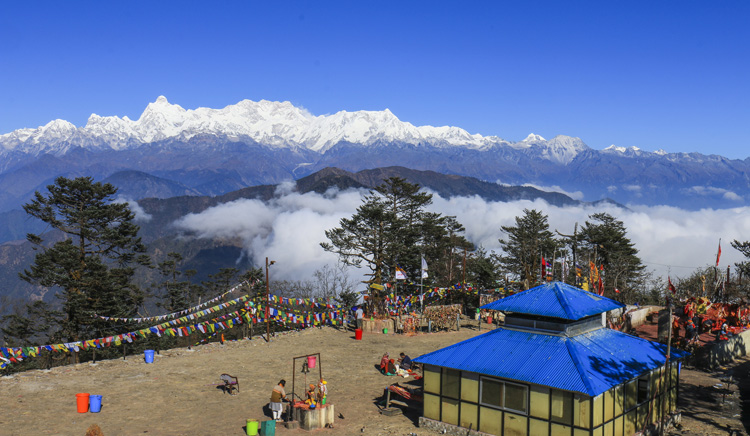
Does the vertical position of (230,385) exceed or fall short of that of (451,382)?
it falls short

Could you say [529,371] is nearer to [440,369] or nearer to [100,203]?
[440,369]

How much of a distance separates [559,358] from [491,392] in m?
2.56

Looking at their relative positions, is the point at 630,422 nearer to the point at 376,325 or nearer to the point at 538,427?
the point at 538,427

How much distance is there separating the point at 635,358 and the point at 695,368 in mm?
13676

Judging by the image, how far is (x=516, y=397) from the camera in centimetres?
1916

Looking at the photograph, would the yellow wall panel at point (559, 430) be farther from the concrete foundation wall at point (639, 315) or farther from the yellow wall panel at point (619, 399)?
the concrete foundation wall at point (639, 315)

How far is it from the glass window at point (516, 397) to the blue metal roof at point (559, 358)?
1.53 feet

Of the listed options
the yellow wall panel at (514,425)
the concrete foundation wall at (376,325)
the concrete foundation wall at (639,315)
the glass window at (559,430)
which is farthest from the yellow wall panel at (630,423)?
the concrete foundation wall at (639,315)

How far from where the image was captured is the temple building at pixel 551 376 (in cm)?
1830

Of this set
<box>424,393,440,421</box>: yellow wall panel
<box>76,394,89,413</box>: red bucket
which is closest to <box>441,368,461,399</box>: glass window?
<box>424,393,440,421</box>: yellow wall panel

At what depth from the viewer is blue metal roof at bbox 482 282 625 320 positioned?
68.6 ft

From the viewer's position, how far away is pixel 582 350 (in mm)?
20094

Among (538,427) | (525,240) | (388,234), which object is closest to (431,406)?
(538,427)

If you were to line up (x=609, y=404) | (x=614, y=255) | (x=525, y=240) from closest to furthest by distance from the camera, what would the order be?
1. (x=609, y=404)
2. (x=614, y=255)
3. (x=525, y=240)
